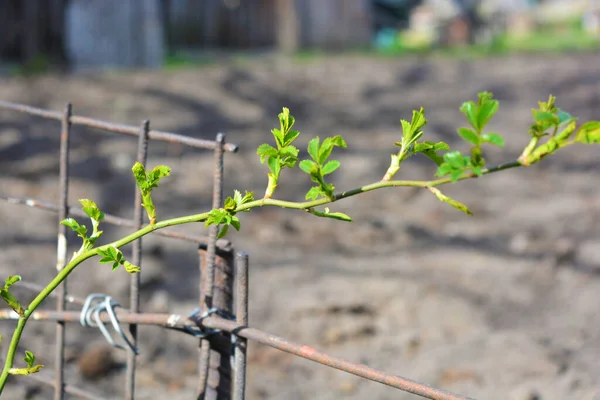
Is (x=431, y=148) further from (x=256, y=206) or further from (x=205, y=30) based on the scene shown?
(x=205, y=30)

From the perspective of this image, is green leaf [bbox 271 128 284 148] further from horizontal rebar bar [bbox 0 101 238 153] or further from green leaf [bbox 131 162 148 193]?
horizontal rebar bar [bbox 0 101 238 153]

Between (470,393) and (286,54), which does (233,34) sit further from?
(470,393)

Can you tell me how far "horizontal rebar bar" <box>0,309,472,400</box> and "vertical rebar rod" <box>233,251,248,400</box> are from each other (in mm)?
21

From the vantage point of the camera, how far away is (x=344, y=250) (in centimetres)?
442

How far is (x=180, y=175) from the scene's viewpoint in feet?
17.0

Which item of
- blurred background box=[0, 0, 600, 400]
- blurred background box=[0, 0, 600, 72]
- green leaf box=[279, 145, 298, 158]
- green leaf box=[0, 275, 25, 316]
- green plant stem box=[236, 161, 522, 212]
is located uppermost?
blurred background box=[0, 0, 600, 72]

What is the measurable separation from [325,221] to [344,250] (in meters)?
0.46

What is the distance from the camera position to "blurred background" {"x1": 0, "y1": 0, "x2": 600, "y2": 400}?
3137 millimetres

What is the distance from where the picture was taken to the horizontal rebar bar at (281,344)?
1.09 meters

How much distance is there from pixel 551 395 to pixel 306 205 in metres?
2.07

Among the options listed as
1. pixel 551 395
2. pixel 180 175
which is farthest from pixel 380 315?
pixel 180 175

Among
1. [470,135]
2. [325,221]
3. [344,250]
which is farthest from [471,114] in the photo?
[325,221]

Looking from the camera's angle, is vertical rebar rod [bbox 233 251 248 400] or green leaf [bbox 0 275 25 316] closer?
green leaf [bbox 0 275 25 316]

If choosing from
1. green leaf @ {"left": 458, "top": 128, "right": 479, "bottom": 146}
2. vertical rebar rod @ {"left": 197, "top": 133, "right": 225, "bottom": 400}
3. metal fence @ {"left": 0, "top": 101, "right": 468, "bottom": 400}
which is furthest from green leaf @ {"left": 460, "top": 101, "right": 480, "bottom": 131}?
vertical rebar rod @ {"left": 197, "top": 133, "right": 225, "bottom": 400}
